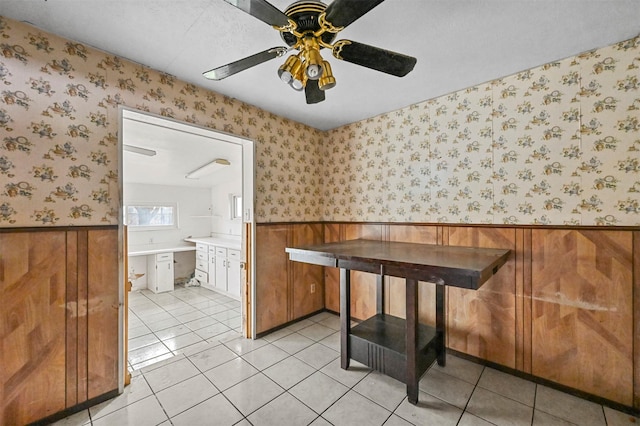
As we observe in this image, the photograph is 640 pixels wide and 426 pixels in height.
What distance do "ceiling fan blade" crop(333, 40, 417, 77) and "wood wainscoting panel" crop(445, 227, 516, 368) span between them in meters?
1.74

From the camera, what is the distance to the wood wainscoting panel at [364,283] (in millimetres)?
3200

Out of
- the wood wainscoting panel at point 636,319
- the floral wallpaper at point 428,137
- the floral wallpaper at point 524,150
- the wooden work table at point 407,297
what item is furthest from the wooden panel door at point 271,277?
the wood wainscoting panel at point 636,319

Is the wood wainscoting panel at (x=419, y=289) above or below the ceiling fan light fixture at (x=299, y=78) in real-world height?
below

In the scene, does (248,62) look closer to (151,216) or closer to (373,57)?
(373,57)

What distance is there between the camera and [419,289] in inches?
110

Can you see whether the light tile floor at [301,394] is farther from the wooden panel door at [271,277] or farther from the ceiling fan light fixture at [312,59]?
the ceiling fan light fixture at [312,59]

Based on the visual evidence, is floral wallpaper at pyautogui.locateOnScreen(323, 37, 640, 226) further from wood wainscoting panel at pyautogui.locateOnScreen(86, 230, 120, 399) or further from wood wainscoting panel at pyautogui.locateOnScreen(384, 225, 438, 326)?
wood wainscoting panel at pyautogui.locateOnScreen(86, 230, 120, 399)

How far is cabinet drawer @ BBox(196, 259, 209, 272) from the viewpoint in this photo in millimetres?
4965

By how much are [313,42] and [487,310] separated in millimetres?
2635

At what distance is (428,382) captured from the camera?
2.17m

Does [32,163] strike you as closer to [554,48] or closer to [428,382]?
[428,382]

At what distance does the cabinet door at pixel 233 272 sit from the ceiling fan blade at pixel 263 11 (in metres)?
3.63

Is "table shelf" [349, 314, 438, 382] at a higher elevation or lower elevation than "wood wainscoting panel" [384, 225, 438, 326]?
lower

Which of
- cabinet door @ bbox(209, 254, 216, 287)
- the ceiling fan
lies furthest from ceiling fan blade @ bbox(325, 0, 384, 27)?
cabinet door @ bbox(209, 254, 216, 287)
